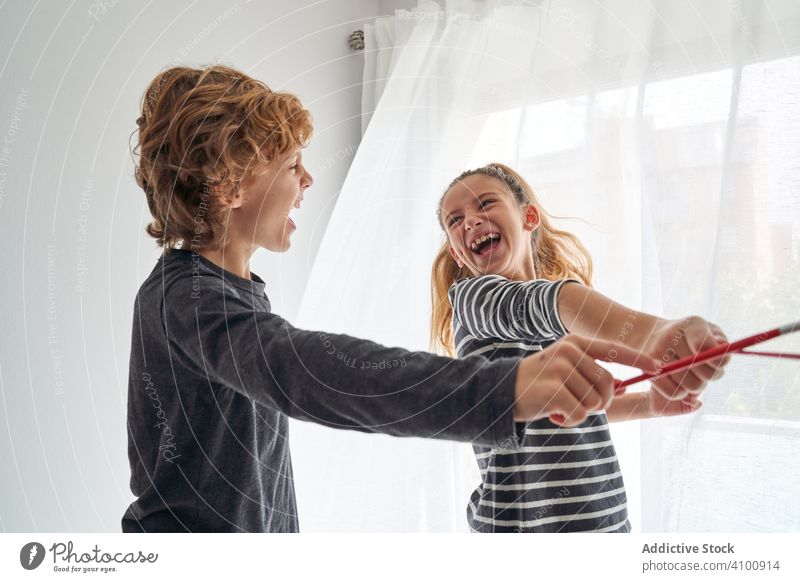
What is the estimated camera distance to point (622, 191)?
25.9 inches

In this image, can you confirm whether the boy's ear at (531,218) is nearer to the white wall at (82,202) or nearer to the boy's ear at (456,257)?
the boy's ear at (456,257)

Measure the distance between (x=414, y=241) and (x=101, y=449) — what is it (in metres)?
0.37

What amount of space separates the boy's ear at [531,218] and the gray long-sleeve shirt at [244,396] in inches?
9.6

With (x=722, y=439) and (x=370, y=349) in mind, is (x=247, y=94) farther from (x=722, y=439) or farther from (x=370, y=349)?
(x=722, y=439)

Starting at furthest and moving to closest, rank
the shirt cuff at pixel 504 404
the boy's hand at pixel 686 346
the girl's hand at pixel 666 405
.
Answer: the girl's hand at pixel 666 405, the boy's hand at pixel 686 346, the shirt cuff at pixel 504 404

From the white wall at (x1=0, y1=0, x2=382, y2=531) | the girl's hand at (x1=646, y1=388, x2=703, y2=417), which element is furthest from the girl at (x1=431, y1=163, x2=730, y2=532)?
the white wall at (x1=0, y1=0, x2=382, y2=531)

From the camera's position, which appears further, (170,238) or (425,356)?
(170,238)

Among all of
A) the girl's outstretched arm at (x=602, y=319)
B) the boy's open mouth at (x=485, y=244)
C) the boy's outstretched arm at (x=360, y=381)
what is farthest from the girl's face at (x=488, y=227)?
the boy's outstretched arm at (x=360, y=381)

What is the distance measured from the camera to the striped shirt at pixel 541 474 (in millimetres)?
498

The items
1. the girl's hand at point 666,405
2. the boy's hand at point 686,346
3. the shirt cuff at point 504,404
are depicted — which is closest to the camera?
the shirt cuff at point 504,404

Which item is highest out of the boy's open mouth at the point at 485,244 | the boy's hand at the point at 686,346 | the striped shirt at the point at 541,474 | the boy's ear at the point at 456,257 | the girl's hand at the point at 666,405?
the boy's ear at the point at 456,257

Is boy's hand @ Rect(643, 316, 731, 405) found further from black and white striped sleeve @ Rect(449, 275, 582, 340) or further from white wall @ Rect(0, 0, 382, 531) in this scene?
white wall @ Rect(0, 0, 382, 531)

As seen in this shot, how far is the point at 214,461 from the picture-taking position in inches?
16.1

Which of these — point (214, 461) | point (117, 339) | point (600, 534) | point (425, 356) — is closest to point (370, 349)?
point (425, 356)
